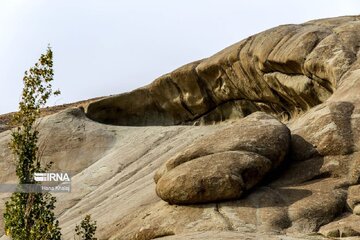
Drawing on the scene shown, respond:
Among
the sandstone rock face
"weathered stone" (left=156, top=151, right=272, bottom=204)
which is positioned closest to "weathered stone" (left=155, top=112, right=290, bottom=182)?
the sandstone rock face

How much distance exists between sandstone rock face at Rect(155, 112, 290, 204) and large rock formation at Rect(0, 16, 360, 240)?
1.1 inches

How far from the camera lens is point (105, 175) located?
29.5 meters

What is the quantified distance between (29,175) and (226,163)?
4651mm

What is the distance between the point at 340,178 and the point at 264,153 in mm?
1882

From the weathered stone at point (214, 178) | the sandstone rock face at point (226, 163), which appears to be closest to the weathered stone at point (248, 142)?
the sandstone rock face at point (226, 163)

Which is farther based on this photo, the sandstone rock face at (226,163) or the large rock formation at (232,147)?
the sandstone rock face at (226,163)

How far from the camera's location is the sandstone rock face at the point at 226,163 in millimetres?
16547

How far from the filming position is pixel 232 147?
58.6 ft

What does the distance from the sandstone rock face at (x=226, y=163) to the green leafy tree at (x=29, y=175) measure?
2821 millimetres

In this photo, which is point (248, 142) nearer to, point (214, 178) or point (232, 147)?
point (232, 147)

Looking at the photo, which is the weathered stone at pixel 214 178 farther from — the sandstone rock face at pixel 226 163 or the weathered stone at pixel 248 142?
the weathered stone at pixel 248 142

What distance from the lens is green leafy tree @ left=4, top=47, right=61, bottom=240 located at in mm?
16359

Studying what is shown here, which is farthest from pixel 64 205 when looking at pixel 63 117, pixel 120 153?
pixel 63 117

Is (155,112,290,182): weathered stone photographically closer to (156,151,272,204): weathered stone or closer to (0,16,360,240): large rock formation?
(0,16,360,240): large rock formation
